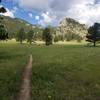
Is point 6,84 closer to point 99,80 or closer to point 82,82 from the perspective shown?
point 82,82

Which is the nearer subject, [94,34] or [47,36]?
[94,34]

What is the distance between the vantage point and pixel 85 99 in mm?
17859

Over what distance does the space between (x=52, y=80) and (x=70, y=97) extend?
6.94 metres

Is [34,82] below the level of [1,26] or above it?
below

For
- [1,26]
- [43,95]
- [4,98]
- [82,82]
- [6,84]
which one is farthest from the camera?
[1,26]

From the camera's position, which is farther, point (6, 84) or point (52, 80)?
point (52, 80)

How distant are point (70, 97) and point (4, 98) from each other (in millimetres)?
4119

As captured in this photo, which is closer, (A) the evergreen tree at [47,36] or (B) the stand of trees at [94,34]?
(B) the stand of trees at [94,34]

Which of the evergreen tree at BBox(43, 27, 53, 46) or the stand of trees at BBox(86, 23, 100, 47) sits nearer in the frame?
the stand of trees at BBox(86, 23, 100, 47)

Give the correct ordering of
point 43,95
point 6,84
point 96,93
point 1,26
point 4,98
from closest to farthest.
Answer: point 4,98 < point 43,95 < point 96,93 < point 6,84 < point 1,26

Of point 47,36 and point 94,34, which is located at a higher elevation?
point 94,34

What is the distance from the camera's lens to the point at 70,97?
59.7ft

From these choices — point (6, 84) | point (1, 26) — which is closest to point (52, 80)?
point (6, 84)

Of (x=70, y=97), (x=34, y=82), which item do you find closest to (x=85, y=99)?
(x=70, y=97)
